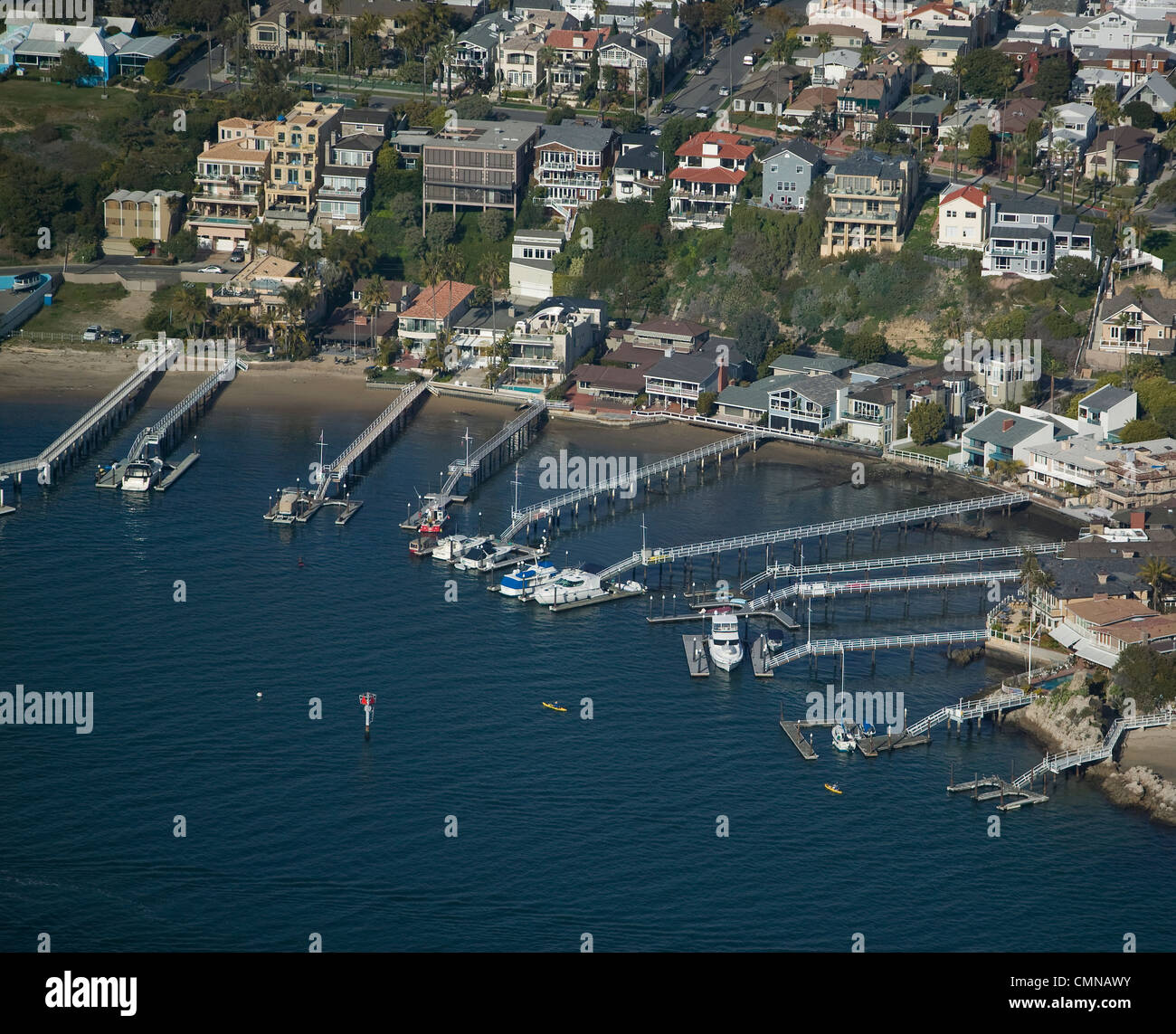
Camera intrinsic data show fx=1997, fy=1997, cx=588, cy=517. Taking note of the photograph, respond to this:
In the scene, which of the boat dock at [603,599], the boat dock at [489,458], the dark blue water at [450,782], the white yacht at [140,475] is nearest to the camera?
the dark blue water at [450,782]

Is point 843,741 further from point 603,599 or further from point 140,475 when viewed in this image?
point 140,475

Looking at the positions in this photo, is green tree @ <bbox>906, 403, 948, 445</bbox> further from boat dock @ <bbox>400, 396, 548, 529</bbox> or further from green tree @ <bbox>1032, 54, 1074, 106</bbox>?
green tree @ <bbox>1032, 54, 1074, 106</bbox>

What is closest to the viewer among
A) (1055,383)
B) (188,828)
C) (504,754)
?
(188,828)

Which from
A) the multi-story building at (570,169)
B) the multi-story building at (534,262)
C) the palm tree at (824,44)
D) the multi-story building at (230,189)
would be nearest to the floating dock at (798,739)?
the multi-story building at (534,262)

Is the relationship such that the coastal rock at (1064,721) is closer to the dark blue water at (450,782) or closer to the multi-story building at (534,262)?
the dark blue water at (450,782)

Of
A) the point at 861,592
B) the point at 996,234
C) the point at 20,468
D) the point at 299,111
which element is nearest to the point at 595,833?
the point at 861,592

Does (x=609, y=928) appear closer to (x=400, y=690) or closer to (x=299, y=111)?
(x=400, y=690)

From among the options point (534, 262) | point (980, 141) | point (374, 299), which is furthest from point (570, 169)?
point (980, 141)
